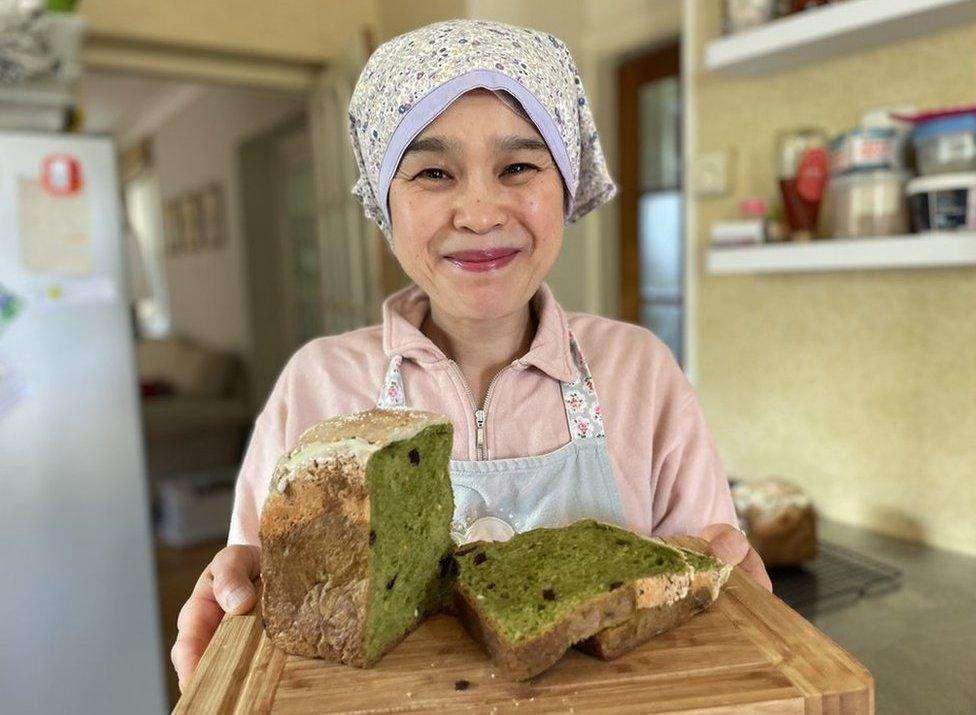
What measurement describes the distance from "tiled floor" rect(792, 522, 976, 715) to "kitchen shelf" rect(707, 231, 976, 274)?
0.55 m

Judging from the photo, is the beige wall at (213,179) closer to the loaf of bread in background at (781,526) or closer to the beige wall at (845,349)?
the beige wall at (845,349)

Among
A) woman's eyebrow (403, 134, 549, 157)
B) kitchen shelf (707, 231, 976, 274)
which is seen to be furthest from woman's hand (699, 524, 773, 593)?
kitchen shelf (707, 231, 976, 274)

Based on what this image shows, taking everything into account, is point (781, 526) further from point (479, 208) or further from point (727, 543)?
point (479, 208)

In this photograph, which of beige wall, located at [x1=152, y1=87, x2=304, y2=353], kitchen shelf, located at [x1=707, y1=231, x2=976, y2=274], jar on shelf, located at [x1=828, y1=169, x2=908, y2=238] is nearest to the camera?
kitchen shelf, located at [x1=707, y1=231, x2=976, y2=274]

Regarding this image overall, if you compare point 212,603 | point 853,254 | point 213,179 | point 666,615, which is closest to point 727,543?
point 666,615

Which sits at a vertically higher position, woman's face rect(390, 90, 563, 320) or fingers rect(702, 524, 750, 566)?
woman's face rect(390, 90, 563, 320)

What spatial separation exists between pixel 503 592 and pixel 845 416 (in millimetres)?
1178

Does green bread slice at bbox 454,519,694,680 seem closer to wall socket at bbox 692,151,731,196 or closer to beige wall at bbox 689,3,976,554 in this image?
beige wall at bbox 689,3,976,554

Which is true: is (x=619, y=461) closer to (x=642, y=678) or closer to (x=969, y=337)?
(x=642, y=678)

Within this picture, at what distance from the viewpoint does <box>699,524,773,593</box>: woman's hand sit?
0.74 meters

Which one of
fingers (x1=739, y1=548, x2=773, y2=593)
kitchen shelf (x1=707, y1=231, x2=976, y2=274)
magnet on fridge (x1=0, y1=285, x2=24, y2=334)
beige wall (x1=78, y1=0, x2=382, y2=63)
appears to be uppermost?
beige wall (x1=78, y1=0, x2=382, y2=63)

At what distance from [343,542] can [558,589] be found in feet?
0.59

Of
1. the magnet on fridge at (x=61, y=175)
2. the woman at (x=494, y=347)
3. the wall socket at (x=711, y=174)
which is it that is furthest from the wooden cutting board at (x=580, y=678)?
the magnet on fridge at (x=61, y=175)

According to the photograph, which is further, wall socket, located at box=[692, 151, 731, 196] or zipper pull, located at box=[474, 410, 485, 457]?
wall socket, located at box=[692, 151, 731, 196]
